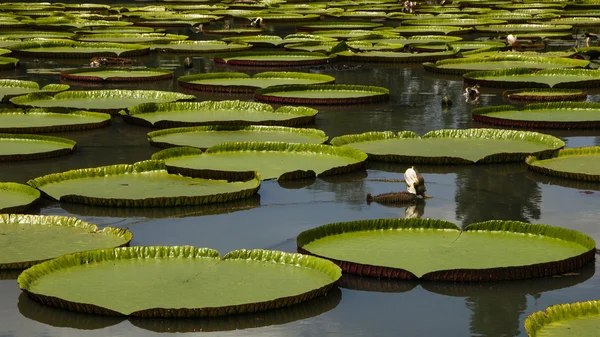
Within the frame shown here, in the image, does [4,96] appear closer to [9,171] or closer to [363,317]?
[9,171]

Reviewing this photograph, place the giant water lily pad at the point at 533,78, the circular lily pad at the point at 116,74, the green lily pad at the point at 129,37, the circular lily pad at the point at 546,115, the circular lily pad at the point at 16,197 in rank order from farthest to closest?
the green lily pad at the point at 129,37 < the circular lily pad at the point at 116,74 < the giant water lily pad at the point at 533,78 < the circular lily pad at the point at 546,115 < the circular lily pad at the point at 16,197

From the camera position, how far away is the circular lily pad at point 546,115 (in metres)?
11.6

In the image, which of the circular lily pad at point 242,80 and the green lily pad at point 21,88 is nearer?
the green lily pad at point 21,88

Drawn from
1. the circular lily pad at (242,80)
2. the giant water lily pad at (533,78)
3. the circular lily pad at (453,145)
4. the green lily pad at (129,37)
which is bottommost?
the green lily pad at (129,37)

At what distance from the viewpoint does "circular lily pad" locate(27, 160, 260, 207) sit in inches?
324

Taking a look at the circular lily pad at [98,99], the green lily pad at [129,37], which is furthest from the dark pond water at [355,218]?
the green lily pad at [129,37]

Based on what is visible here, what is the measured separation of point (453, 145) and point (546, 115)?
234 cm

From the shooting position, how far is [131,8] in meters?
35.6

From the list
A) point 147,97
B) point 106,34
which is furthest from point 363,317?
point 106,34

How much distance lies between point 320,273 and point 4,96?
8.79 m

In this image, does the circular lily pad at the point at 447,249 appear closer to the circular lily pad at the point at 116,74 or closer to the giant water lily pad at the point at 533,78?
the giant water lily pad at the point at 533,78

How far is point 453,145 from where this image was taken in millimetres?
10398

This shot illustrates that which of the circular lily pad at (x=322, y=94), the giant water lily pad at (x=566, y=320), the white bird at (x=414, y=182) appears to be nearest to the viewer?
the giant water lily pad at (x=566, y=320)

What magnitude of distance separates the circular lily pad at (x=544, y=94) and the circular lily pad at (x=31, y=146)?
5.91 metres
